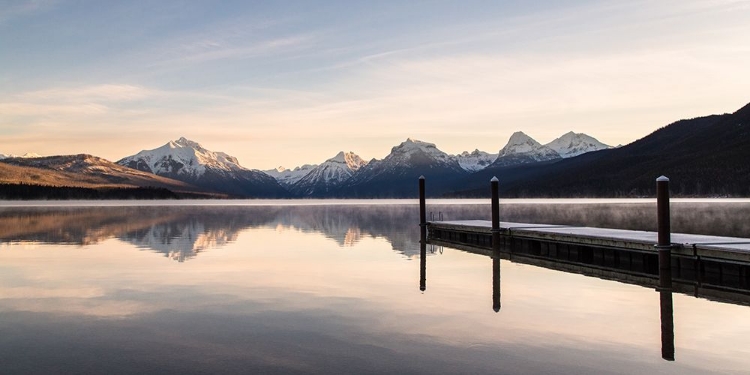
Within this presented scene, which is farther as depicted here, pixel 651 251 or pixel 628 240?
pixel 628 240

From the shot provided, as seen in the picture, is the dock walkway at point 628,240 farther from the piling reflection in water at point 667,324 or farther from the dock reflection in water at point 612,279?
the piling reflection in water at point 667,324

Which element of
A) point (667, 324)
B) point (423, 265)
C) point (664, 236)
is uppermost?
point (664, 236)

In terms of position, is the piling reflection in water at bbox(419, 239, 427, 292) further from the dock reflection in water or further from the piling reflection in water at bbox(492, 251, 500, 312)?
the piling reflection in water at bbox(492, 251, 500, 312)

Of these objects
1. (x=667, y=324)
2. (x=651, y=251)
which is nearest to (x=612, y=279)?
(x=651, y=251)

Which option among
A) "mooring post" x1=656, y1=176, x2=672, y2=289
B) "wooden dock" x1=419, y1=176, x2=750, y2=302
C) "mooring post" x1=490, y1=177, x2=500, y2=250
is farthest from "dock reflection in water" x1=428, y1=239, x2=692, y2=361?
"mooring post" x1=490, y1=177, x2=500, y2=250

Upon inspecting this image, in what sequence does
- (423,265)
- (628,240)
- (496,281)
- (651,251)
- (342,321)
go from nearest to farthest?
(342,321)
(496,281)
(651,251)
(628,240)
(423,265)

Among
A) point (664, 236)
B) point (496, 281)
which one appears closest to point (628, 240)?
point (664, 236)

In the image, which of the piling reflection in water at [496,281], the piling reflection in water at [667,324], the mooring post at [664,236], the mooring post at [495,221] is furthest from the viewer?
the mooring post at [495,221]

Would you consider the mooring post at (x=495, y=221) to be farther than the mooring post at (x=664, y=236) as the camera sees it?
Yes

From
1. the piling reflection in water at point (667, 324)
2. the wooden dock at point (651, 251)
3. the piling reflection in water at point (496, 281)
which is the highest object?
the wooden dock at point (651, 251)

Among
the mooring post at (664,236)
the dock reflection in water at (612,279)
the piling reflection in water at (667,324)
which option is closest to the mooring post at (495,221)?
the dock reflection in water at (612,279)

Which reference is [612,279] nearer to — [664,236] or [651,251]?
[651,251]

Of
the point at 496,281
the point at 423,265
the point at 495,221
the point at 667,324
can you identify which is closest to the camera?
the point at 667,324

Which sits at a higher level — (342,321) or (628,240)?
(628,240)
